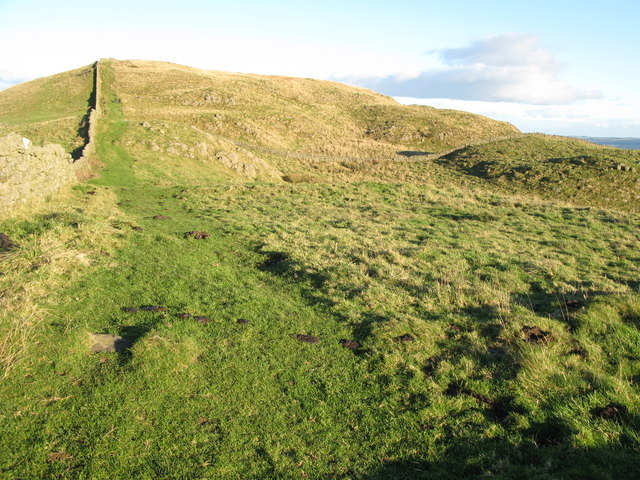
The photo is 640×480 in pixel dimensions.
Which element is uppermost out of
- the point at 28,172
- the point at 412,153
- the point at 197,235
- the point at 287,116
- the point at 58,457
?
the point at 287,116

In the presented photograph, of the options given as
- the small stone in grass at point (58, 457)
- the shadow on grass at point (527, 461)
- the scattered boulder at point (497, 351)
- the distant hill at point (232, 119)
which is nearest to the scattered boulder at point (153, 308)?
the small stone in grass at point (58, 457)

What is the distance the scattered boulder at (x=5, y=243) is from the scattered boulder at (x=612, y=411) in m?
14.2

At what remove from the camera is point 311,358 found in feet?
24.3

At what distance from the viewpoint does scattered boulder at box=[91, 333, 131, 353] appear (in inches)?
283

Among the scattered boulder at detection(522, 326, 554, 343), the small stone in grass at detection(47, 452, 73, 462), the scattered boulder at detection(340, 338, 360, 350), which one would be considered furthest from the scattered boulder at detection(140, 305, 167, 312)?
the scattered boulder at detection(522, 326, 554, 343)

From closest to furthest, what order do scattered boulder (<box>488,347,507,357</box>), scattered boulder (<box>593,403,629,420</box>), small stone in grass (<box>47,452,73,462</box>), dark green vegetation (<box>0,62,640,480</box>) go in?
small stone in grass (<box>47,452,73,462</box>), dark green vegetation (<box>0,62,640,480</box>), scattered boulder (<box>593,403,629,420</box>), scattered boulder (<box>488,347,507,357</box>)

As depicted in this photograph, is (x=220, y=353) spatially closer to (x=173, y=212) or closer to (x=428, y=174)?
(x=173, y=212)

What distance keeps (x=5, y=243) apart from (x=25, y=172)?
18.2 feet

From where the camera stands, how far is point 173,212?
758 inches

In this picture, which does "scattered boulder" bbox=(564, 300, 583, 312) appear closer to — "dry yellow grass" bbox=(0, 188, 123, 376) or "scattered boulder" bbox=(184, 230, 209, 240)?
"dry yellow grass" bbox=(0, 188, 123, 376)

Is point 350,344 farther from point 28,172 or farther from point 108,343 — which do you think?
point 28,172

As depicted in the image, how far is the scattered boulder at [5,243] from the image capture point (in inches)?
Answer: 438

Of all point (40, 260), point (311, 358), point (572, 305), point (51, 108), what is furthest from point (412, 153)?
point (311, 358)

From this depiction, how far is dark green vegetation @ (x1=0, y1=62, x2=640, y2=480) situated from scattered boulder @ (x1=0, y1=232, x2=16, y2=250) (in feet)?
0.89
